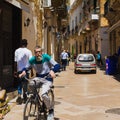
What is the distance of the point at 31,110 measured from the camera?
810cm

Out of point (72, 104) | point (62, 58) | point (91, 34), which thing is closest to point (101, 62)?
point (62, 58)

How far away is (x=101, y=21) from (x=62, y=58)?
11.1 meters

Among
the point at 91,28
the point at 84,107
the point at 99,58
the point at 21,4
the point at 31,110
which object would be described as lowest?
the point at 84,107

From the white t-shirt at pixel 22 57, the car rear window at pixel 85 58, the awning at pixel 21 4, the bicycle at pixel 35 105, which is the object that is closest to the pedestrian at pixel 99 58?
the car rear window at pixel 85 58

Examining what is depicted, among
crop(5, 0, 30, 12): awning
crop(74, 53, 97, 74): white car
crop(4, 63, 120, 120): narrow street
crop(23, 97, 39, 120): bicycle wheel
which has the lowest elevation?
crop(4, 63, 120, 120): narrow street

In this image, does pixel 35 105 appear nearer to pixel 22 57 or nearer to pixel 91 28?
pixel 22 57

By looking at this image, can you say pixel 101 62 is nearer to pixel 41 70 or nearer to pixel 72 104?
pixel 72 104

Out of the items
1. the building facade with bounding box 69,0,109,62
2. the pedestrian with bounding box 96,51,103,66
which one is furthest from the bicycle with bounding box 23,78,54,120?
the building facade with bounding box 69,0,109,62

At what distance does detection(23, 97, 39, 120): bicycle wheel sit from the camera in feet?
26.1

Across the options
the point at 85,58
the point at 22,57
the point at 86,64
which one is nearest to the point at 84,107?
the point at 22,57

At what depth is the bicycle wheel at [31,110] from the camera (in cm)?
796

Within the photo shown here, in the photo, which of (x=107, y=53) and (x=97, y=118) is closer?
(x=97, y=118)

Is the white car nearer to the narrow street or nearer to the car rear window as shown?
the car rear window

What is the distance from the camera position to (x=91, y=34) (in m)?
49.4
